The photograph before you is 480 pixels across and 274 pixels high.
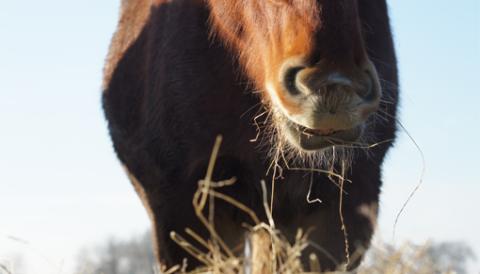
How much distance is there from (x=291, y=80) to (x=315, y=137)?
1.30ft

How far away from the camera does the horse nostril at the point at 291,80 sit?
4613mm

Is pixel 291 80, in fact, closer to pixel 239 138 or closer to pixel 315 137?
pixel 315 137

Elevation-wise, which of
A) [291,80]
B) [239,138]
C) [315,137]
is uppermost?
[291,80]

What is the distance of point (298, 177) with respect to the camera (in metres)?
5.72

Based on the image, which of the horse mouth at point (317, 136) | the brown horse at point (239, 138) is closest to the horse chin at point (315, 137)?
the horse mouth at point (317, 136)

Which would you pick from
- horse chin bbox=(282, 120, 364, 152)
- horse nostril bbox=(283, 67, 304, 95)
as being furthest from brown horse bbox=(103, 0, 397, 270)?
horse nostril bbox=(283, 67, 304, 95)

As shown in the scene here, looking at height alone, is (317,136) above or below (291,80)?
below

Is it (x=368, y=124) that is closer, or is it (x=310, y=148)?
(x=310, y=148)

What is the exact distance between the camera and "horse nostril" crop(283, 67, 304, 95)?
461cm

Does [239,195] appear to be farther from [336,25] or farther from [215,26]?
[336,25]

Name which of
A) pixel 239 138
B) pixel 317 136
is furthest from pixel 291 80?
pixel 239 138

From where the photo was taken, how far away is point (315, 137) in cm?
490

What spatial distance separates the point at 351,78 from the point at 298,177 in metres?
1.34

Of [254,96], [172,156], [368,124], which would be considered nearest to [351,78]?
[368,124]
